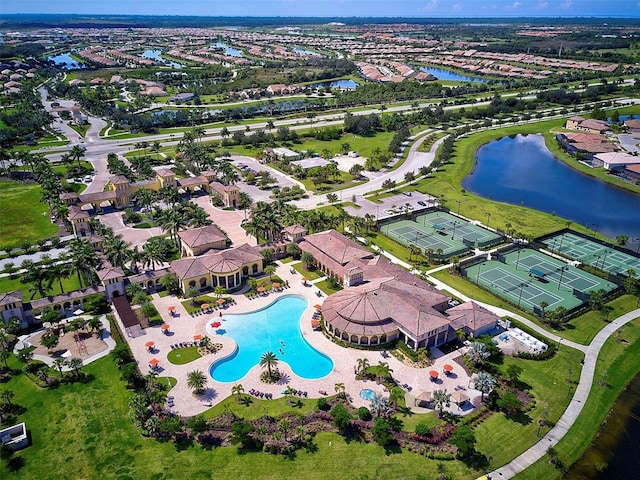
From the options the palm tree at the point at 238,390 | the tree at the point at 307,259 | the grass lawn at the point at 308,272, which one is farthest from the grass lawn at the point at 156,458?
the tree at the point at 307,259

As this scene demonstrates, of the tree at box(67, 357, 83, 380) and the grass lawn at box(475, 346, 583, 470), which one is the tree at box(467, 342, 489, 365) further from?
the tree at box(67, 357, 83, 380)

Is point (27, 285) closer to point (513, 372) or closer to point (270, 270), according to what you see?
point (270, 270)

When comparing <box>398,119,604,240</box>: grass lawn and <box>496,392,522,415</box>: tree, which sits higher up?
<box>398,119,604,240</box>: grass lawn

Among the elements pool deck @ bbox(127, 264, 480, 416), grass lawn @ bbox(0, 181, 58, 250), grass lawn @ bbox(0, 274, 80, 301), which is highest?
grass lawn @ bbox(0, 181, 58, 250)

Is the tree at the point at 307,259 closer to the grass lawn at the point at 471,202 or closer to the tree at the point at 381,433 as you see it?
the tree at the point at 381,433

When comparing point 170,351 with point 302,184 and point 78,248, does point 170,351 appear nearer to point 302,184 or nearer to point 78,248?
point 78,248

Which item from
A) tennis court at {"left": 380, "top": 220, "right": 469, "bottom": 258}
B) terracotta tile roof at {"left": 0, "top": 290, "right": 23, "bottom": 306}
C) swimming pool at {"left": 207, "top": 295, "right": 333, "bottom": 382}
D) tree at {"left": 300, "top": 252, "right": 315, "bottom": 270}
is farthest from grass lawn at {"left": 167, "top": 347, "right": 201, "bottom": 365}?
tennis court at {"left": 380, "top": 220, "right": 469, "bottom": 258}
